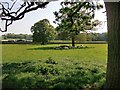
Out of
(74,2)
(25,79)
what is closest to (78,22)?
(74,2)

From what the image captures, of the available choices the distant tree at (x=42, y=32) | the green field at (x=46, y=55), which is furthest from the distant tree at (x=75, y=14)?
the distant tree at (x=42, y=32)

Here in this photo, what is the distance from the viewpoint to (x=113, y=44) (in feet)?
20.6

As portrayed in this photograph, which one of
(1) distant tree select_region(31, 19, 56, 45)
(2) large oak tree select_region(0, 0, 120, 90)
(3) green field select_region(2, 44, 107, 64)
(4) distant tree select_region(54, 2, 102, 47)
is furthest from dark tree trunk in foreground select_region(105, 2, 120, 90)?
(1) distant tree select_region(31, 19, 56, 45)

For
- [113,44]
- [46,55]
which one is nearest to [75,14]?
[113,44]

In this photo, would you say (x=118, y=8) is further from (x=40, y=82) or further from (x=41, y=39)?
(x=41, y=39)

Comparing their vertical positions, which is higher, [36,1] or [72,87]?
[36,1]

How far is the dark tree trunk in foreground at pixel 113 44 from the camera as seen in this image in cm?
608

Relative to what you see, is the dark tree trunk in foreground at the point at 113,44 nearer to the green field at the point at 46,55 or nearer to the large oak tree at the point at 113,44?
the large oak tree at the point at 113,44

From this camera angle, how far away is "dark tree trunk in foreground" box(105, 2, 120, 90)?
6078 mm

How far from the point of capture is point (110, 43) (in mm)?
6355

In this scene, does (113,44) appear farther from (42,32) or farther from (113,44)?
(42,32)

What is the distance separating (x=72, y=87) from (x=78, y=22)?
9.85ft

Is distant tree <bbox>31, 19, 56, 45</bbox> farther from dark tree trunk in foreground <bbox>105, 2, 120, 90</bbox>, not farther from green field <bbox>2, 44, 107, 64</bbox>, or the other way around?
dark tree trunk in foreground <bbox>105, 2, 120, 90</bbox>

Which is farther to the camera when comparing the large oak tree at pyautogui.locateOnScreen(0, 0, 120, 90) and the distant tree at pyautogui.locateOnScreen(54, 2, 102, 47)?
the distant tree at pyautogui.locateOnScreen(54, 2, 102, 47)
